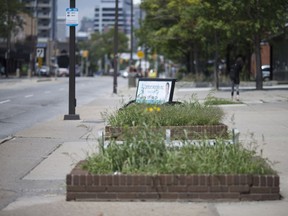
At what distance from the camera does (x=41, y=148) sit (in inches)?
470

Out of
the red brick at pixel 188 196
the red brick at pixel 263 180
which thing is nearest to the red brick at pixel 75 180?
the red brick at pixel 188 196

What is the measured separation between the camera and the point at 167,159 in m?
7.25

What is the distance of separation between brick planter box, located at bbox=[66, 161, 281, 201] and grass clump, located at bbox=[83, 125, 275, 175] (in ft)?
0.45

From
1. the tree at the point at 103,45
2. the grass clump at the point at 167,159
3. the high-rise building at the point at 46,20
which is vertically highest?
the high-rise building at the point at 46,20

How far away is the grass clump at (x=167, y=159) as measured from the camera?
7082 millimetres

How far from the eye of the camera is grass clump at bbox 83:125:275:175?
7.08 m

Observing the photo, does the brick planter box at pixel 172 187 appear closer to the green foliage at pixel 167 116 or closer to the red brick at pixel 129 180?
the red brick at pixel 129 180

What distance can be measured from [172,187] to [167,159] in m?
0.43

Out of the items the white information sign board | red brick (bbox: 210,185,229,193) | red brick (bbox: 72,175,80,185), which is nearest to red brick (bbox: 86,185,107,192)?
red brick (bbox: 72,175,80,185)

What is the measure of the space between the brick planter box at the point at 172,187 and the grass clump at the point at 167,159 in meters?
0.14

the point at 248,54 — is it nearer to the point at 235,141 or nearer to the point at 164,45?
the point at 164,45

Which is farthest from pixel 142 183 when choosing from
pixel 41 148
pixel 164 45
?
pixel 164 45

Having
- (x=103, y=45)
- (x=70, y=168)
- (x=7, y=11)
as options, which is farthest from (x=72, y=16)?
(x=103, y=45)

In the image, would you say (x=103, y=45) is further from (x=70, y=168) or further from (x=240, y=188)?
(x=240, y=188)
